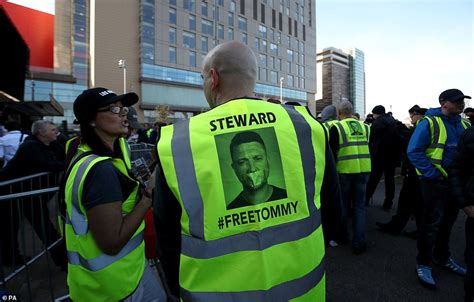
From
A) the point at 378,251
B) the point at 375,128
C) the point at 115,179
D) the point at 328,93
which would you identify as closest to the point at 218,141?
the point at 115,179

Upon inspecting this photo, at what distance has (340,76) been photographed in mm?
110688

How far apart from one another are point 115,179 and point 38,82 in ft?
149

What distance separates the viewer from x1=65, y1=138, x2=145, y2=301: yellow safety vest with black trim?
156 cm

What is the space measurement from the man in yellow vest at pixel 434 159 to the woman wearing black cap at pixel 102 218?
2984 millimetres

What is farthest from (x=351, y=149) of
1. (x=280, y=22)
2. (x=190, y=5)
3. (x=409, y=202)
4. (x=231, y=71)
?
(x=280, y=22)

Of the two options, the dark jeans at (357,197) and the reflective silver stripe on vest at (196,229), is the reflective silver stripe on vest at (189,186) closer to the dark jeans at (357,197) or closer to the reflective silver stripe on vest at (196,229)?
the reflective silver stripe on vest at (196,229)

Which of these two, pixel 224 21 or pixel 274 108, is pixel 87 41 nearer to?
pixel 224 21

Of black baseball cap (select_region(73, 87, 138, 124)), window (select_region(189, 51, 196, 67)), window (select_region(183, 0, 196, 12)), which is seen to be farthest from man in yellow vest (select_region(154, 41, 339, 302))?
window (select_region(183, 0, 196, 12))

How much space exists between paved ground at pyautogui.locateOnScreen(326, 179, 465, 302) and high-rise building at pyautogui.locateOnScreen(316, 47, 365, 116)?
97.8 metres

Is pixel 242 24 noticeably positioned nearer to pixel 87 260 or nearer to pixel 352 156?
pixel 352 156

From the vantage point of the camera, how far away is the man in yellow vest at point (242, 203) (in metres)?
1.10

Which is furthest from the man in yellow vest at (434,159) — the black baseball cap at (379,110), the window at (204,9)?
the window at (204,9)

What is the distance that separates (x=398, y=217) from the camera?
188 inches

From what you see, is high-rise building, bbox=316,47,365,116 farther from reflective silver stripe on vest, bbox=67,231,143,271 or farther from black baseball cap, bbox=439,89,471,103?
reflective silver stripe on vest, bbox=67,231,143,271
